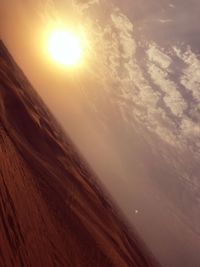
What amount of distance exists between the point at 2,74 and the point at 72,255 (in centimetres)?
160

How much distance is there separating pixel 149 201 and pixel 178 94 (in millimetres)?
6214

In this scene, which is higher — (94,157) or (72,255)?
(94,157)

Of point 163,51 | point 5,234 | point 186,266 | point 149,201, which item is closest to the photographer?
point 5,234

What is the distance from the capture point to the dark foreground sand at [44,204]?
1.54m

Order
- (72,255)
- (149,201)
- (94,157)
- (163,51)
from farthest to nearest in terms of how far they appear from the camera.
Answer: (149,201) < (94,157) < (163,51) < (72,255)

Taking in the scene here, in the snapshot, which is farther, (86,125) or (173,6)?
(86,125)

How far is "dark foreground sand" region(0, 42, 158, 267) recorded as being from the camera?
5.06 ft

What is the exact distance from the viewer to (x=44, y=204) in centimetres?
184

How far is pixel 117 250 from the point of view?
2.11 metres

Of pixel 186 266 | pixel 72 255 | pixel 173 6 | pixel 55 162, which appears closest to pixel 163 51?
pixel 173 6

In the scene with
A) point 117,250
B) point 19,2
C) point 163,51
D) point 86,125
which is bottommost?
point 117,250

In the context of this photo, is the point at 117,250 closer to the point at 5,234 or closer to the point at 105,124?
the point at 5,234

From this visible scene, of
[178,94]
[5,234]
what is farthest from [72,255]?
[178,94]

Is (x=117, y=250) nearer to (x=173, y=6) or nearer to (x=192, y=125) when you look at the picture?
(x=173, y=6)
